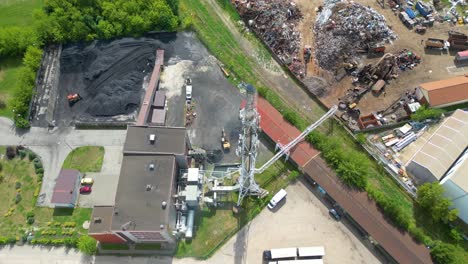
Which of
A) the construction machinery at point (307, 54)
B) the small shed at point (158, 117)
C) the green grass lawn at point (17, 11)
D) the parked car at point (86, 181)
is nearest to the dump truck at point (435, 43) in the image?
the construction machinery at point (307, 54)

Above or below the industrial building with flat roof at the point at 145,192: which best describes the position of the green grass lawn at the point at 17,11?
above

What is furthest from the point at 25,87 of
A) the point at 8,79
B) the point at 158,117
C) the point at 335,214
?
the point at 335,214

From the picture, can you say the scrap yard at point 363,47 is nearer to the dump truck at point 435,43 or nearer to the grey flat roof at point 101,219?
the dump truck at point 435,43

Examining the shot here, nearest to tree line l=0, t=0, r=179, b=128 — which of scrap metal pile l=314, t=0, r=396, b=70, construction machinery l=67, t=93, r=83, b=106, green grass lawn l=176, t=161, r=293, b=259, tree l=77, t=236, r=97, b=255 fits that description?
construction machinery l=67, t=93, r=83, b=106

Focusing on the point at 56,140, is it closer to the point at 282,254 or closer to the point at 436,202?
the point at 282,254

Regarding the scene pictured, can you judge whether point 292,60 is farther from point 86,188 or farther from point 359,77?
point 86,188

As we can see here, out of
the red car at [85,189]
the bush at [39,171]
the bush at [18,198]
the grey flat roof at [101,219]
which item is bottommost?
the grey flat roof at [101,219]
